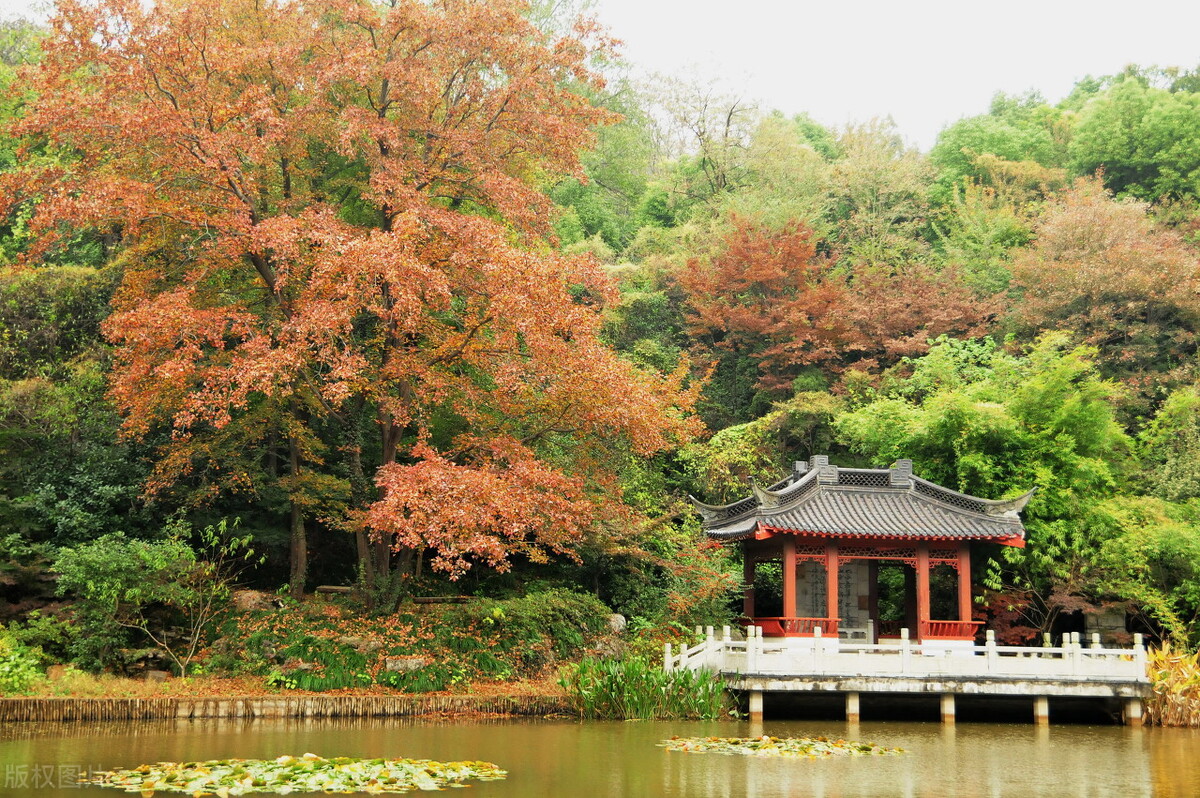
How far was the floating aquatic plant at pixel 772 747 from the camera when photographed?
1180cm

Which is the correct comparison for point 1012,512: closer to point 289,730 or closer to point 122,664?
point 289,730

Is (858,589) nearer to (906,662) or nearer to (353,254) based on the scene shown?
(906,662)

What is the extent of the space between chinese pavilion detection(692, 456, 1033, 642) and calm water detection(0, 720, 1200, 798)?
3.18m

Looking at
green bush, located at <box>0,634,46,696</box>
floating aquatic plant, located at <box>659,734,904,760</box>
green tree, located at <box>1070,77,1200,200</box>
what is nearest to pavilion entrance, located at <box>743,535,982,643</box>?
floating aquatic plant, located at <box>659,734,904,760</box>

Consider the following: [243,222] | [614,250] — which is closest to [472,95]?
[243,222]

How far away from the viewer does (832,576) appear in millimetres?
17672

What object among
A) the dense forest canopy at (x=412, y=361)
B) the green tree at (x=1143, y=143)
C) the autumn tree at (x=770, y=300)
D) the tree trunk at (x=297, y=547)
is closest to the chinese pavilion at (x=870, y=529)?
the dense forest canopy at (x=412, y=361)

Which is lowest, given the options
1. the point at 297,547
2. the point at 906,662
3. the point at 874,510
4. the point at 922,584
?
the point at 906,662

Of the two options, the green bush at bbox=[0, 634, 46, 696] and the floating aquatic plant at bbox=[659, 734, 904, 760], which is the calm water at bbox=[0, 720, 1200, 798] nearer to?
the floating aquatic plant at bbox=[659, 734, 904, 760]

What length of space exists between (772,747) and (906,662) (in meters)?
4.53

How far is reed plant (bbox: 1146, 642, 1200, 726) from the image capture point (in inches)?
616

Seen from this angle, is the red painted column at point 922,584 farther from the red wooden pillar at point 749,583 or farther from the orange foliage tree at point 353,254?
the orange foliage tree at point 353,254

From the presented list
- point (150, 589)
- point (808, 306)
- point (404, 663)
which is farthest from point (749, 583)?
point (150, 589)

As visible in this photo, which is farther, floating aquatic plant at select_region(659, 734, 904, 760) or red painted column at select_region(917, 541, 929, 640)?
red painted column at select_region(917, 541, 929, 640)
